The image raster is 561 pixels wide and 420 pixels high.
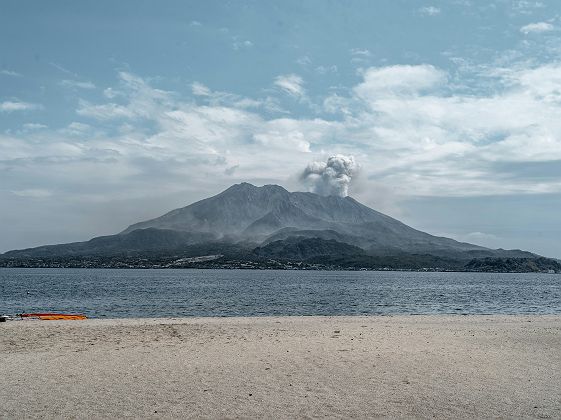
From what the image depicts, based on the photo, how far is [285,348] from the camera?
2086 cm

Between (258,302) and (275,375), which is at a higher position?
(275,375)

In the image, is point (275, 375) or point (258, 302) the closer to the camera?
point (275, 375)

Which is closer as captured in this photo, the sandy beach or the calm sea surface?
the sandy beach

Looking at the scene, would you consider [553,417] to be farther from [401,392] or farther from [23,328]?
[23,328]

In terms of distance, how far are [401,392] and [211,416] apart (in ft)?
17.1

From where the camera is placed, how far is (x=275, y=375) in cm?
1580

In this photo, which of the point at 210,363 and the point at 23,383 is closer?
the point at 23,383

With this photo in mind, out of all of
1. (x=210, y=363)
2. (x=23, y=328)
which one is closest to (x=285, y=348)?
(x=210, y=363)

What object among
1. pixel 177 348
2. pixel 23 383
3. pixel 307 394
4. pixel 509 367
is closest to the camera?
pixel 307 394

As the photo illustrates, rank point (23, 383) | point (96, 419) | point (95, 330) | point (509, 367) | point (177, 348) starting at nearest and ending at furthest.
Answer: point (96, 419) → point (23, 383) → point (509, 367) → point (177, 348) → point (95, 330)

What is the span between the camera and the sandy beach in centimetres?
1237

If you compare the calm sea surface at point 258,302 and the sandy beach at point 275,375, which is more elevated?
the sandy beach at point 275,375

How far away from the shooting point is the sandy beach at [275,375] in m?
12.4

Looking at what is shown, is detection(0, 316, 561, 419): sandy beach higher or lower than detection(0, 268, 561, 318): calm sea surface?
higher
